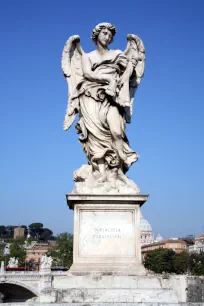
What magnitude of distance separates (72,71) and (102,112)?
5.30 feet

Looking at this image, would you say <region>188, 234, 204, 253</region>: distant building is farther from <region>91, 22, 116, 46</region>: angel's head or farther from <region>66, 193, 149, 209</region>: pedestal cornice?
<region>66, 193, 149, 209</region>: pedestal cornice

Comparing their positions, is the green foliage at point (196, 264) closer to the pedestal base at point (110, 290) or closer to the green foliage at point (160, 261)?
the green foliage at point (160, 261)

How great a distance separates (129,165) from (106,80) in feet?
7.30

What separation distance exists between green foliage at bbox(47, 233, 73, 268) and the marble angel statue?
67863 millimetres

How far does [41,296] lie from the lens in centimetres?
795

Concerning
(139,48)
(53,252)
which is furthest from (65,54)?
(53,252)

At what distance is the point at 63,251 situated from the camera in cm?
7825

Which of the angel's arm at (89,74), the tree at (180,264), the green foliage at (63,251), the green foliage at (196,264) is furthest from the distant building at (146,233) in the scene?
the angel's arm at (89,74)

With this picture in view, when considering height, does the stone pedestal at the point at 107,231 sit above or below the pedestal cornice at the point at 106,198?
below

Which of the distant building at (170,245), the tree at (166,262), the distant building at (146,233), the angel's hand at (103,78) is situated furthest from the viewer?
the distant building at (146,233)

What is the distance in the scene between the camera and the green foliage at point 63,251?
3036 inches

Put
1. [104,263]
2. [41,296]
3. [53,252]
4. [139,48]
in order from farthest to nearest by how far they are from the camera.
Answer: [53,252], [139,48], [104,263], [41,296]

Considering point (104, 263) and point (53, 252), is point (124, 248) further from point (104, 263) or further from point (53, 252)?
point (53, 252)

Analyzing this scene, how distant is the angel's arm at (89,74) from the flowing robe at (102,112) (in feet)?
0.32
